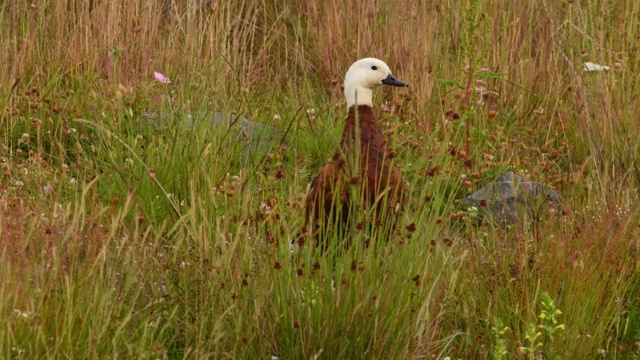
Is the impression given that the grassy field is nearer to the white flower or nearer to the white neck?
the white flower

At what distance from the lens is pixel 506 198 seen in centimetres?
538

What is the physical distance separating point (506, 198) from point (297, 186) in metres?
1.30

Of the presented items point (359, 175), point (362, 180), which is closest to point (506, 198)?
point (362, 180)

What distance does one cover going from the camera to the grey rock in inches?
193

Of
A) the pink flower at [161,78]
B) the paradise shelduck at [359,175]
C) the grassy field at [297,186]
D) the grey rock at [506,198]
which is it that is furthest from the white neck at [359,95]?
the pink flower at [161,78]

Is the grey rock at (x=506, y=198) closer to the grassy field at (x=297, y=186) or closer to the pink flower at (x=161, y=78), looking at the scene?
the grassy field at (x=297, y=186)

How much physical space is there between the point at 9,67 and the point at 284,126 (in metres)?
1.49

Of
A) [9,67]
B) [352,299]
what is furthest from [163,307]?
[9,67]

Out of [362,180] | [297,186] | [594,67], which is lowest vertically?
[297,186]

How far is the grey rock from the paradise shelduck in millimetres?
570

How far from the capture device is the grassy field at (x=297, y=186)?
3402 millimetres

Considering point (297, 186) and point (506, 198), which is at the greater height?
point (297, 186)

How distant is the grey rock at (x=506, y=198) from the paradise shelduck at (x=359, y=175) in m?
0.57

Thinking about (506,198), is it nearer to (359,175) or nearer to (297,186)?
(297,186)
